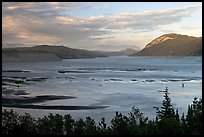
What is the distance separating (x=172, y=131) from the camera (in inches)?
96.5

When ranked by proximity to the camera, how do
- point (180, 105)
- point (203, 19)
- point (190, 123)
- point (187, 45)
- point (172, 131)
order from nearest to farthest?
point (203, 19)
point (172, 131)
point (190, 123)
point (180, 105)
point (187, 45)

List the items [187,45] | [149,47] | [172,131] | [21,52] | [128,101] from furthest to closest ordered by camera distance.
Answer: [149,47] < [187,45] < [21,52] < [128,101] < [172,131]

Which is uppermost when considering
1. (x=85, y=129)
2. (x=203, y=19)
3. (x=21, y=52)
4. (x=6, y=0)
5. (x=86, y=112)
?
(x=21, y=52)

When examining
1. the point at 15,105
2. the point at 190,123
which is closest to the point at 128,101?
the point at 15,105

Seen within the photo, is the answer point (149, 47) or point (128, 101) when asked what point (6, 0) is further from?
point (149, 47)

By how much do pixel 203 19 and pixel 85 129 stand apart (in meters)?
1.42

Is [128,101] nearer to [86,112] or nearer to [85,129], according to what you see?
[86,112]

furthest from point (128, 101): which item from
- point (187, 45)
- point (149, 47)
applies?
point (149, 47)

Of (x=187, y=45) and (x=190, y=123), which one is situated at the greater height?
(x=187, y=45)

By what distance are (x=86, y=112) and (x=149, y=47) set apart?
413 feet

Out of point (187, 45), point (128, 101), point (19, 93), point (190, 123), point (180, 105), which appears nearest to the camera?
point (190, 123)

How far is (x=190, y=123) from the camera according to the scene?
270cm

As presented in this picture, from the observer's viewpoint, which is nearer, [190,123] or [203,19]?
[203,19]

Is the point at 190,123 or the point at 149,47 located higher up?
the point at 149,47
